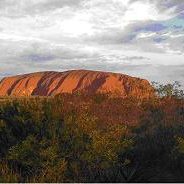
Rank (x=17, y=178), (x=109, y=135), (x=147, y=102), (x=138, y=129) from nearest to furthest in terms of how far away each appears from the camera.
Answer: (x=17, y=178), (x=109, y=135), (x=138, y=129), (x=147, y=102)

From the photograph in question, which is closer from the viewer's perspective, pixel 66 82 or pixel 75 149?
pixel 75 149

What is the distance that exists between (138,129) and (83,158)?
22.8ft

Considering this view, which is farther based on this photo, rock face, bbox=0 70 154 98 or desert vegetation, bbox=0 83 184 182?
rock face, bbox=0 70 154 98

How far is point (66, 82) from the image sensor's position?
79.9m

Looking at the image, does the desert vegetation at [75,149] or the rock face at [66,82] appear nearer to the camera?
the desert vegetation at [75,149]

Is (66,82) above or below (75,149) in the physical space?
below

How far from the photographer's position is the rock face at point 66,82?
74.2 meters

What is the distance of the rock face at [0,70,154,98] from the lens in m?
74.2

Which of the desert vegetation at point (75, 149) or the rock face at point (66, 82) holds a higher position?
the desert vegetation at point (75, 149)

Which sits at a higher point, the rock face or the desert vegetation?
the desert vegetation

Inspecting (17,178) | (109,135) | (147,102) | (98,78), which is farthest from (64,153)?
(98,78)

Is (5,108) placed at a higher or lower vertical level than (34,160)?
higher

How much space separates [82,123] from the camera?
1442cm

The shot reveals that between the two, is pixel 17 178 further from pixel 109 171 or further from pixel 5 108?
pixel 5 108
